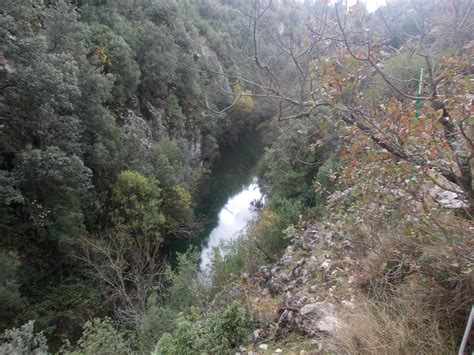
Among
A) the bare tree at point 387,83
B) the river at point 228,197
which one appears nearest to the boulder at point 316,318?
the bare tree at point 387,83

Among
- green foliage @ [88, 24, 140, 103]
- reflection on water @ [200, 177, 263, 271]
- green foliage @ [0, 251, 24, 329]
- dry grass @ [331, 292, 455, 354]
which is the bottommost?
reflection on water @ [200, 177, 263, 271]

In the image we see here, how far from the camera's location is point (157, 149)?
18188 mm

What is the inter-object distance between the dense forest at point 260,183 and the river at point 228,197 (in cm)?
125

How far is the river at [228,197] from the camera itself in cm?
1875

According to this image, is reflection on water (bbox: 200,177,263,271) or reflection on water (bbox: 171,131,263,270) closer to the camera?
reflection on water (bbox: 200,177,263,271)

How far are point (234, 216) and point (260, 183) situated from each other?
455cm

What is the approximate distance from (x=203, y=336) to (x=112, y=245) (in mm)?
9979

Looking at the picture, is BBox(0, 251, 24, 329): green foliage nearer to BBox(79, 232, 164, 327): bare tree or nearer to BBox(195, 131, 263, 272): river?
BBox(79, 232, 164, 327): bare tree

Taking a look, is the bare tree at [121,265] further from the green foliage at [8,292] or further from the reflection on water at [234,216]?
the reflection on water at [234,216]

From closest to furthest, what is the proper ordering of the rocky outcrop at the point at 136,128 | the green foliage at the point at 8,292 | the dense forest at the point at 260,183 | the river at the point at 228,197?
the dense forest at the point at 260,183 → the green foliage at the point at 8,292 → the rocky outcrop at the point at 136,128 → the river at the point at 228,197

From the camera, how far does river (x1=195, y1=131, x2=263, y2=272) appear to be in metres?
→ 18.8

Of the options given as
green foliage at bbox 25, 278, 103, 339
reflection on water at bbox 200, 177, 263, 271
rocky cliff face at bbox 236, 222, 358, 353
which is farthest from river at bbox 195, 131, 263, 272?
rocky cliff face at bbox 236, 222, 358, 353

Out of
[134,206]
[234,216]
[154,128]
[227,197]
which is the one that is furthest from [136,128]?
[227,197]

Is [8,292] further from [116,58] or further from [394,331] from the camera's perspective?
[116,58]
